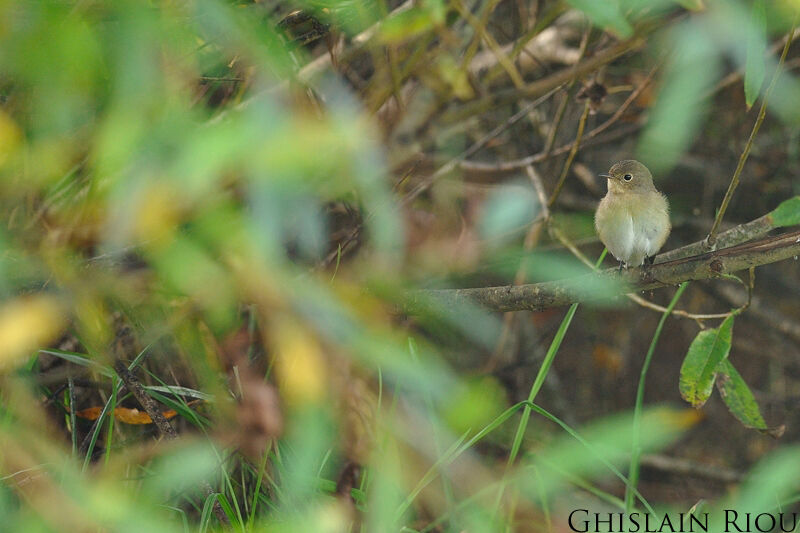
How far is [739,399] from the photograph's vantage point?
2.10m

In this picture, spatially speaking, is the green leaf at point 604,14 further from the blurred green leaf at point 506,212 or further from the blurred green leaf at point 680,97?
the blurred green leaf at point 506,212

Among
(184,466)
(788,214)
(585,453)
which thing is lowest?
(585,453)

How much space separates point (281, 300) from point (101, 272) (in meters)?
1.03

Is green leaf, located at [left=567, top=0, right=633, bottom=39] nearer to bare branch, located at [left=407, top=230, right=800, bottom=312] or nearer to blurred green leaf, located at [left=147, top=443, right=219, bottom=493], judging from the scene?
bare branch, located at [left=407, top=230, right=800, bottom=312]

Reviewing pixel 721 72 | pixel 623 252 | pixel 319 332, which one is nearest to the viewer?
pixel 319 332

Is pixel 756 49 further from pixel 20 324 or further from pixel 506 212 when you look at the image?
pixel 506 212

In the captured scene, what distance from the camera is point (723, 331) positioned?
1983mm

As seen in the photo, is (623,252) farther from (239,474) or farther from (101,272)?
(101,272)

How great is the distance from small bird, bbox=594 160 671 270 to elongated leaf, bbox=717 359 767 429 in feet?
1.53

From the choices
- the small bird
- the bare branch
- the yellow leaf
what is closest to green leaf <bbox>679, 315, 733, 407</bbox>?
the bare branch

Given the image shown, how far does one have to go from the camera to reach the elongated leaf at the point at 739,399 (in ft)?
6.82

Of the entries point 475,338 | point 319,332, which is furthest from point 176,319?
point 475,338

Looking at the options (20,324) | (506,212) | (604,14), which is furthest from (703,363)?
(20,324)

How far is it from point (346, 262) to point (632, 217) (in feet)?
2.99
